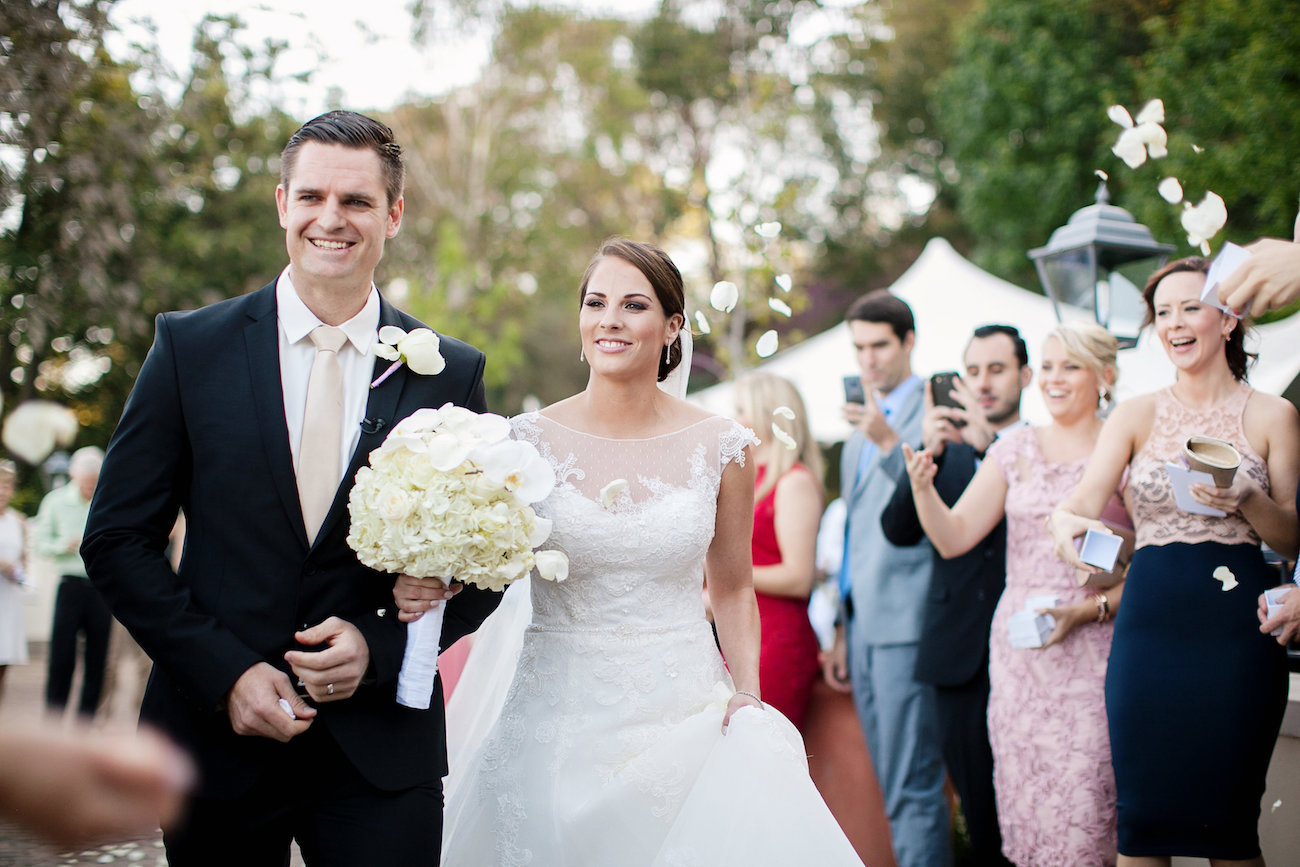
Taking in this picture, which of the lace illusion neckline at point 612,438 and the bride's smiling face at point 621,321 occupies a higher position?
the bride's smiling face at point 621,321

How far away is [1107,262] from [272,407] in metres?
4.82

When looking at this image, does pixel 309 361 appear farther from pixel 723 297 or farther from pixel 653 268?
pixel 723 297

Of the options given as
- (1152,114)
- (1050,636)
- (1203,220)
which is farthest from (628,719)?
(1152,114)

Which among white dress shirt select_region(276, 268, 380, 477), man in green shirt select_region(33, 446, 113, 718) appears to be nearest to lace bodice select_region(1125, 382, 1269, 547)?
white dress shirt select_region(276, 268, 380, 477)

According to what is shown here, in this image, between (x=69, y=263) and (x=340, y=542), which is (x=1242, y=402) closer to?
(x=340, y=542)

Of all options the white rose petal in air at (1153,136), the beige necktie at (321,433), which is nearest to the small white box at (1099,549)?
the white rose petal in air at (1153,136)

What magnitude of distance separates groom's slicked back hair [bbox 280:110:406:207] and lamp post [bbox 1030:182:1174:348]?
4072 millimetres

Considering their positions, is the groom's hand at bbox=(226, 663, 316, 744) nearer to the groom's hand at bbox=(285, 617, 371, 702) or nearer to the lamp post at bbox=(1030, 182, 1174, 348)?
the groom's hand at bbox=(285, 617, 371, 702)

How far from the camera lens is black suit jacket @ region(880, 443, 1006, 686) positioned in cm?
450

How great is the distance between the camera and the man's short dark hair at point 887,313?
5070 millimetres

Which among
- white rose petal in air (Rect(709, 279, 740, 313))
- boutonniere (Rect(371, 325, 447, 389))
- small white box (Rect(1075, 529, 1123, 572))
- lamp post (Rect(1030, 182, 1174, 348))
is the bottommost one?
small white box (Rect(1075, 529, 1123, 572))

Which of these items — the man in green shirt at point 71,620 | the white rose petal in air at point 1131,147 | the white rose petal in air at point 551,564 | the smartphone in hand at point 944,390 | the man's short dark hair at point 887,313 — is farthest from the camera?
the man in green shirt at point 71,620

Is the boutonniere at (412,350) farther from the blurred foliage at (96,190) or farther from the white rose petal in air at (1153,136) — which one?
the blurred foliage at (96,190)

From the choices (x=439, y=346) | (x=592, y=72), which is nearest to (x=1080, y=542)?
(x=439, y=346)
